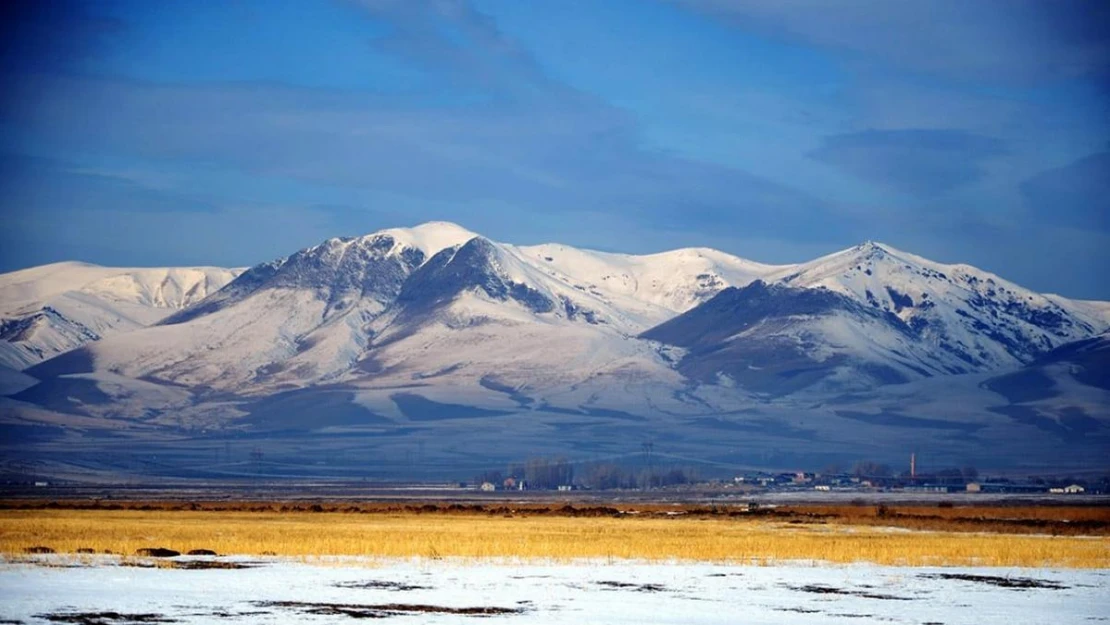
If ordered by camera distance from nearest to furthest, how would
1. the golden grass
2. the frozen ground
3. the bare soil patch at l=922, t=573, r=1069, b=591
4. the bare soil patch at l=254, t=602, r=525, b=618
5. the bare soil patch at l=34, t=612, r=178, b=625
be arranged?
the bare soil patch at l=34, t=612, r=178, b=625 < the frozen ground < the bare soil patch at l=254, t=602, r=525, b=618 < the bare soil patch at l=922, t=573, r=1069, b=591 < the golden grass

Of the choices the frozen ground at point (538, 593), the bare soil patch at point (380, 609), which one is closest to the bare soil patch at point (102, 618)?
the frozen ground at point (538, 593)

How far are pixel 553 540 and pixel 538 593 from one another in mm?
22010

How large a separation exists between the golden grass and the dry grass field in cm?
5

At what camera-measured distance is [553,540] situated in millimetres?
64625

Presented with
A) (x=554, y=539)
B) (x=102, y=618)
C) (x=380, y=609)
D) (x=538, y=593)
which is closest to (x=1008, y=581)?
(x=538, y=593)

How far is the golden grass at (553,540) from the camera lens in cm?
5625

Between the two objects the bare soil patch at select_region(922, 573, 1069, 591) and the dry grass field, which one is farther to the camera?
the dry grass field

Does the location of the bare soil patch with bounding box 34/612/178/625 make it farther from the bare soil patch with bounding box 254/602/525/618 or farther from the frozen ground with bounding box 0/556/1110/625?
the bare soil patch with bounding box 254/602/525/618

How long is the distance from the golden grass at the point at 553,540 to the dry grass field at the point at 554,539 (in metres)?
0.05

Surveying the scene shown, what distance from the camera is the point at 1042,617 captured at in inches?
1521

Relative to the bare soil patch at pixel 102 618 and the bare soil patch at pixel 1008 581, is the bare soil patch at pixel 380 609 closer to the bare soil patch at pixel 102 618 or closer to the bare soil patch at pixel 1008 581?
the bare soil patch at pixel 102 618

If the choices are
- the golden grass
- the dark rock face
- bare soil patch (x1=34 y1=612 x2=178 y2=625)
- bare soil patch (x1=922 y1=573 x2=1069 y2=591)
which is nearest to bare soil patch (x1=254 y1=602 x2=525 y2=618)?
bare soil patch (x1=34 y1=612 x2=178 y2=625)

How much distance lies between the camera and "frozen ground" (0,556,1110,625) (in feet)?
123

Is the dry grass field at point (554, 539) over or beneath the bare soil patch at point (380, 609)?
over
